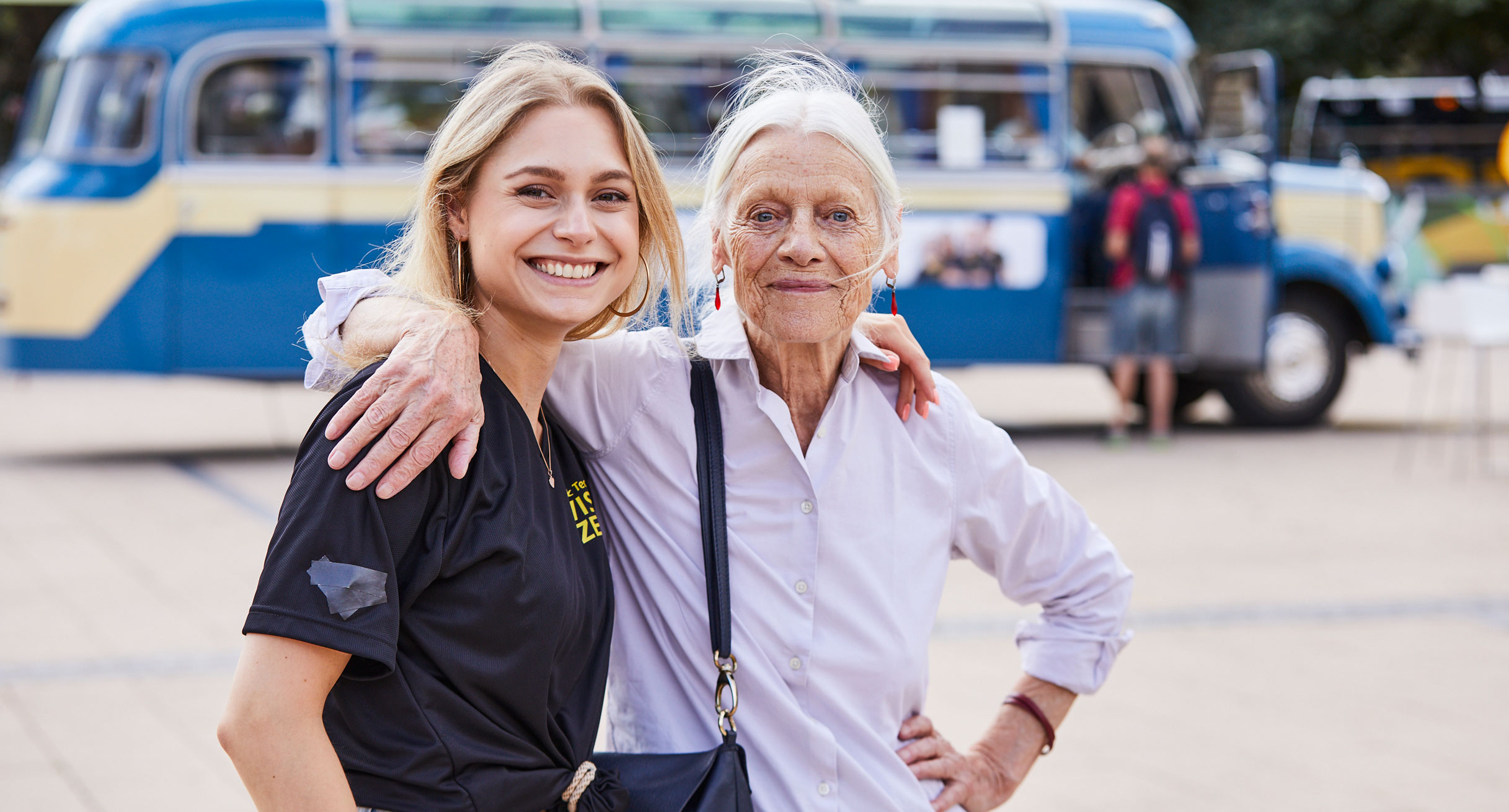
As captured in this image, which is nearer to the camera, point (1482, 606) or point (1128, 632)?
point (1128, 632)

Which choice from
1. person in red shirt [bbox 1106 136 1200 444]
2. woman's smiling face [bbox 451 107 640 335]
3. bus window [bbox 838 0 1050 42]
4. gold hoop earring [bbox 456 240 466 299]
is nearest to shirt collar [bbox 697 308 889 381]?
woman's smiling face [bbox 451 107 640 335]

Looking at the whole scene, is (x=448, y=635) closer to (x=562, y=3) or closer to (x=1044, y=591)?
(x=1044, y=591)

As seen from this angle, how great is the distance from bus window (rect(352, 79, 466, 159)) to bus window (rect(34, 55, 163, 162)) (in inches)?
52.3

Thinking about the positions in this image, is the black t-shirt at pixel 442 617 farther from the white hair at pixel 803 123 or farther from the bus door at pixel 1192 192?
the bus door at pixel 1192 192

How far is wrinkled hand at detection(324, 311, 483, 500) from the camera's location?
5.46 ft

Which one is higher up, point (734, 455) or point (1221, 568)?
point (734, 455)

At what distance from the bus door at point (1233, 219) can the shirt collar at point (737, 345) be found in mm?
9715

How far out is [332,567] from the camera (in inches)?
63.7

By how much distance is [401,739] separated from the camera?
1.73 m

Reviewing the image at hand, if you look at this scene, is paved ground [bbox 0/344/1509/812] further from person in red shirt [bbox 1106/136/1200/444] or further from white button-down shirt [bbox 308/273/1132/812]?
white button-down shirt [bbox 308/273/1132/812]

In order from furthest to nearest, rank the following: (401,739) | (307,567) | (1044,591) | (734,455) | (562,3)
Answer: (562,3), (1044,591), (734,455), (401,739), (307,567)

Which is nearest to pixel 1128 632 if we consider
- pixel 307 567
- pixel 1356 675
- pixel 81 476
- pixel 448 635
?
pixel 448 635

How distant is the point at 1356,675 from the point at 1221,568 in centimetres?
185

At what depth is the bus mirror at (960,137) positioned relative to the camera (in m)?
11.4
